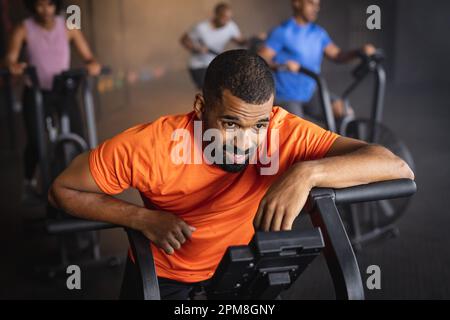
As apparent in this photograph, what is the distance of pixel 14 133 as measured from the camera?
507cm

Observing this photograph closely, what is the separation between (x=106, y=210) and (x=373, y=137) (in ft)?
6.45

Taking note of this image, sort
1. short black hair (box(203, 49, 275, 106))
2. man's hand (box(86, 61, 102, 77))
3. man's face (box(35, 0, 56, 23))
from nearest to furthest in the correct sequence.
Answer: short black hair (box(203, 49, 275, 106)), man's hand (box(86, 61, 102, 77)), man's face (box(35, 0, 56, 23))

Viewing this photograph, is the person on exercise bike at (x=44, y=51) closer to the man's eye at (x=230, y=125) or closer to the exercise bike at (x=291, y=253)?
the man's eye at (x=230, y=125)

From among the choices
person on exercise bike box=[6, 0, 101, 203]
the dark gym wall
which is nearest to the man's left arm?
person on exercise bike box=[6, 0, 101, 203]

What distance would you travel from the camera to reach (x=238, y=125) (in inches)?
49.8

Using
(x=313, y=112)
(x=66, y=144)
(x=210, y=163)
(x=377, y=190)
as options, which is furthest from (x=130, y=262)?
(x=313, y=112)

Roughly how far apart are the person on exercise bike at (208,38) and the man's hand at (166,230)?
3711 millimetres

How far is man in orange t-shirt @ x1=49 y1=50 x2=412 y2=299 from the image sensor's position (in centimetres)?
116

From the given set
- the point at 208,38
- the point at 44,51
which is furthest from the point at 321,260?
the point at 208,38

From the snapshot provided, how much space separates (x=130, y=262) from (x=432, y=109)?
18.9 ft

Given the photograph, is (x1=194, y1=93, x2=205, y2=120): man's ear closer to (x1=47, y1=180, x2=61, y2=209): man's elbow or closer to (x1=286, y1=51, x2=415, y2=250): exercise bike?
(x1=47, y1=180, x2=61, y2=209): man's elbow

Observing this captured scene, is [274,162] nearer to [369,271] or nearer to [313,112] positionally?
[369,271]

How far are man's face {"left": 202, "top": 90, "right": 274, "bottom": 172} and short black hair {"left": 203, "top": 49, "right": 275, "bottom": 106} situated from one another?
0.5 inches

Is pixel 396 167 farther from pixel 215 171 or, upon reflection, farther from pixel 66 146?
pixel 66 146
